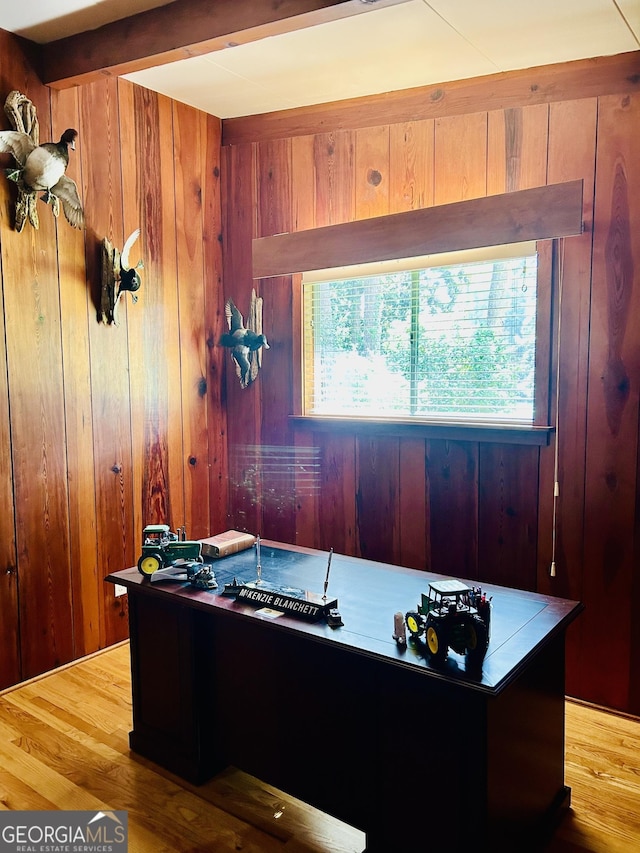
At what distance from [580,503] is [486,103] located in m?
1.74

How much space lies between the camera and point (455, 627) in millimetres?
1621

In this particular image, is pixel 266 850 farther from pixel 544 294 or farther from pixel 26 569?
pixel 544 294

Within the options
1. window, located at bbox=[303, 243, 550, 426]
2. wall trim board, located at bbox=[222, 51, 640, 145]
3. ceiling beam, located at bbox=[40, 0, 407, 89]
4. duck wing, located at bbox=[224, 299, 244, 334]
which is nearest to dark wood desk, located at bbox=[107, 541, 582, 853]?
window, located at bbox=[303, 243, 550, 426]

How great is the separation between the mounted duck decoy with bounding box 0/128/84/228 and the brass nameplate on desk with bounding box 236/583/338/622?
186cm

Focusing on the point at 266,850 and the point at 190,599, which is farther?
the point at 190,599

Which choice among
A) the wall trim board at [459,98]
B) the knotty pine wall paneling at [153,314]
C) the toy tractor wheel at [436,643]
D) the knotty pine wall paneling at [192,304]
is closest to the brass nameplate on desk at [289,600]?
the toy tractor wheel at [436,643]

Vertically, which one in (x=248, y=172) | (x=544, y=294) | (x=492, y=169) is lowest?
(x=544, y=294)

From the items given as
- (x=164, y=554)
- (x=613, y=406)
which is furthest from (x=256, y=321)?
(x=613, y=406)

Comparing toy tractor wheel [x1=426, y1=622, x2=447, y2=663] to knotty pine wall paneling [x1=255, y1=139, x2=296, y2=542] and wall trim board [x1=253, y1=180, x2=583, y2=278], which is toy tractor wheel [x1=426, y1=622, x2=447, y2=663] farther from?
knotty pine wall paneling [x1=255, y1=139, x2=296, y2=542]

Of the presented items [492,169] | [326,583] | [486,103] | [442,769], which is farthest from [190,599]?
[486,103]

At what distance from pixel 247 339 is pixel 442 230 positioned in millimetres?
1334

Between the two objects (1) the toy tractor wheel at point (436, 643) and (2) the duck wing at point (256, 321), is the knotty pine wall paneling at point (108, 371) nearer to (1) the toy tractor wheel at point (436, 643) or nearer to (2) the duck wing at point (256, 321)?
(2) the duck wing at point (256, 321)

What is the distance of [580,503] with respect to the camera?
273 centimetres

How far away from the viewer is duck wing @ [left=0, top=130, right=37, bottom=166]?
2596 millimetres
